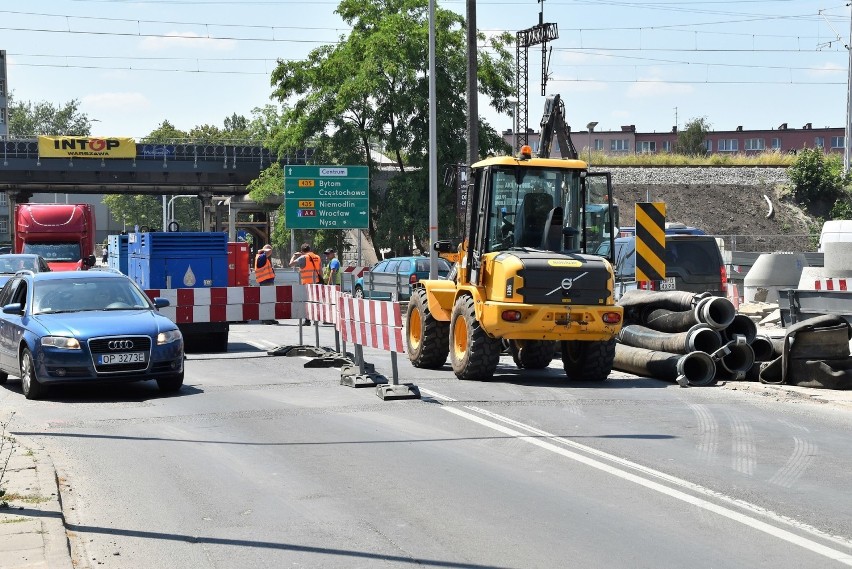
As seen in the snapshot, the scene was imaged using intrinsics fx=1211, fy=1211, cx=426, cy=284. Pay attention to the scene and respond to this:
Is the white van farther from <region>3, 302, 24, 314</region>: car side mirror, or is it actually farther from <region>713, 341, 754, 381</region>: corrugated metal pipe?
<region>3, 302, 24, 314</region>: car side mirror

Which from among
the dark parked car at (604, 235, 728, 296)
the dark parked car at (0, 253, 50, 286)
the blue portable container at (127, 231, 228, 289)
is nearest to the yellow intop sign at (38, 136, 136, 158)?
the dark parked car at (0, 253, 50, 286)

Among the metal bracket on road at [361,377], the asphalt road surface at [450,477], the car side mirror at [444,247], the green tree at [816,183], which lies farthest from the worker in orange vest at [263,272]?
the green tree at [816,183]

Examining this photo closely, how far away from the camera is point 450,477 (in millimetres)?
8953

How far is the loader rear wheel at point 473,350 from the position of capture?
1549 cm

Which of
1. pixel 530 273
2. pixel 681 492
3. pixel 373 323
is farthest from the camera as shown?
pixel 530 273

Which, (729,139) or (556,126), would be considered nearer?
(556,126)

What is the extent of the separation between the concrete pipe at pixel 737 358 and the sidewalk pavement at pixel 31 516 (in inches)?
367

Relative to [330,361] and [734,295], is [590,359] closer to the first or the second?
[330,361]

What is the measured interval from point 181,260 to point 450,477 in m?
16.1

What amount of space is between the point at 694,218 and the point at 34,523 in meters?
68.1

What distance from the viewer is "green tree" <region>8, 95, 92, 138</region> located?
160m

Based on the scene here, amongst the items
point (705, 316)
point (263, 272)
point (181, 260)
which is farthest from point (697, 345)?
point (263, 272)

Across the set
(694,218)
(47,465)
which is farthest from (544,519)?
(694,218)

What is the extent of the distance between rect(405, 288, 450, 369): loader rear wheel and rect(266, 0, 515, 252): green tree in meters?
29.2
